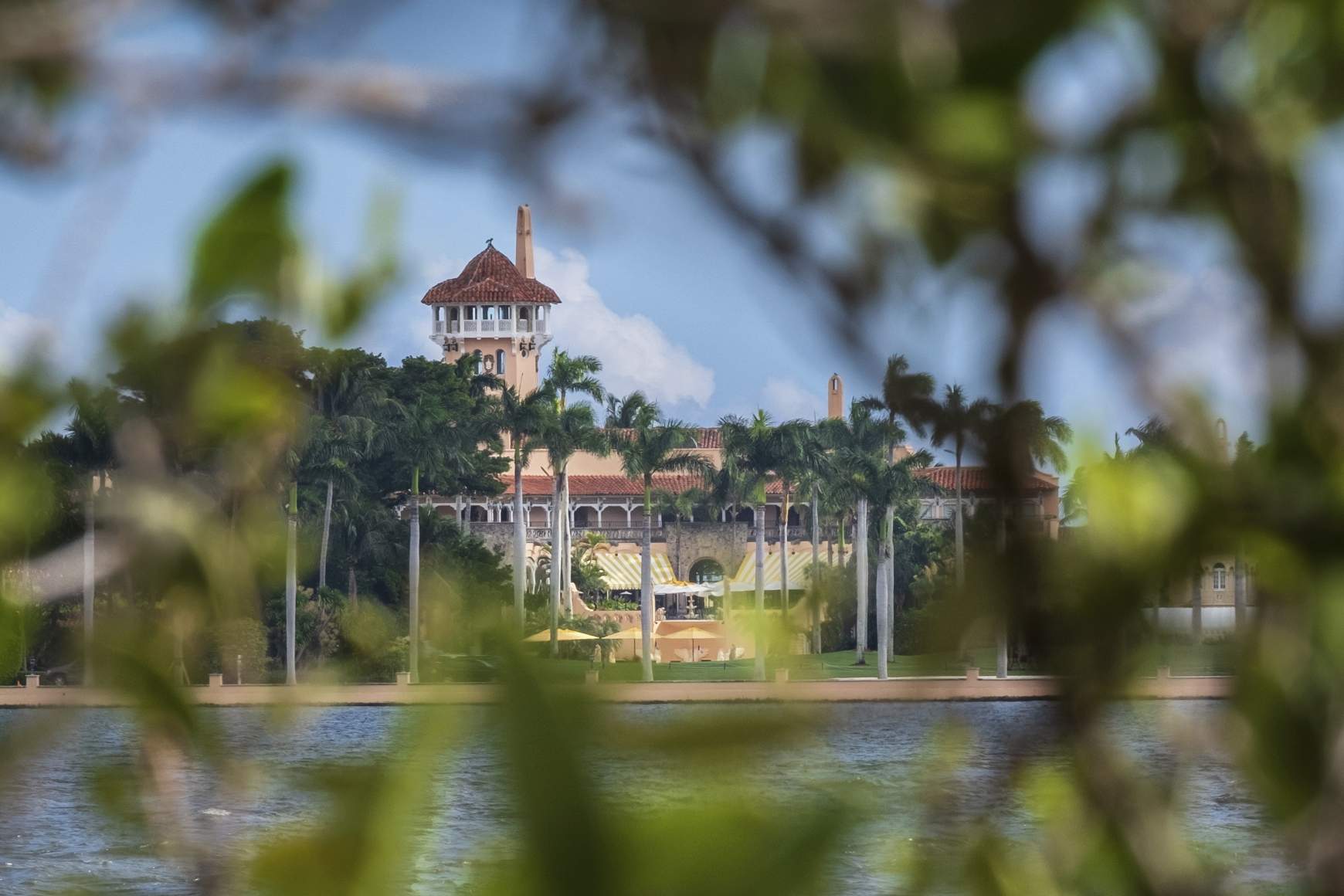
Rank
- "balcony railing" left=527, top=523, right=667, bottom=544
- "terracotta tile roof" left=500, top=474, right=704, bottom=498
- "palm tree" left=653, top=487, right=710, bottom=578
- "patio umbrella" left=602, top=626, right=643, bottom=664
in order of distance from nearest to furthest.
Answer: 1. "patio umbrella" left=602, top=626, right=643, bottom=664
2. "palm tree" left=653, top=487, right=710, bottom=578
3. "terracotta tile roof" left=500, top=474, right=704, bottom=498
4. "balcony railing" left=527, top=523, right=667, bottom=544

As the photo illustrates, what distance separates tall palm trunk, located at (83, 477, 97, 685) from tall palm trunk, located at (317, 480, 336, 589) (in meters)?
23.7

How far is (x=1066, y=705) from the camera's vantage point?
28 cm

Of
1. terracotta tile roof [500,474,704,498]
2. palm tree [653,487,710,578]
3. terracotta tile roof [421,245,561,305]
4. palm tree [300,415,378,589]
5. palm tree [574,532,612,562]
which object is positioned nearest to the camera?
terracotta tile roof [421,245,561,305]

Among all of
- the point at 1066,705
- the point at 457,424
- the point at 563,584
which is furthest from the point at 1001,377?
the point at 563,584

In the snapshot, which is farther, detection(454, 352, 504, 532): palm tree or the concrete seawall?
detection(454, 352, 504, 532): palm tree

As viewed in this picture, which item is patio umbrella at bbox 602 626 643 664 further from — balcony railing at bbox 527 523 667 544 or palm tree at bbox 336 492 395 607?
balcony railing at bbox 527 523 667 544

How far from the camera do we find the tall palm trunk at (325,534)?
24969 millimetres

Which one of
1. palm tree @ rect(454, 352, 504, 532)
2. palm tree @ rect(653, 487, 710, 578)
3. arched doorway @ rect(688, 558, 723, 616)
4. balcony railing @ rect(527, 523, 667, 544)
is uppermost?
palm tree @ rect(454, 352, 504, 532)

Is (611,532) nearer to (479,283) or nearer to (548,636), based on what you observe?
(479,283)

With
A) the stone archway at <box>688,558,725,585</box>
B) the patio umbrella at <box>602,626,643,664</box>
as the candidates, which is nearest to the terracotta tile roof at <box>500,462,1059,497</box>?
the stone archway at <box>688,558,725,585</box>

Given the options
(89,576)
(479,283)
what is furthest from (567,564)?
(89,576)

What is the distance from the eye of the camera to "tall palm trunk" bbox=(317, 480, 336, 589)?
25.0m

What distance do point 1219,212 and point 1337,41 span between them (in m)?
0.05

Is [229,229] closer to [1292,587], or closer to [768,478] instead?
[1292,587]
